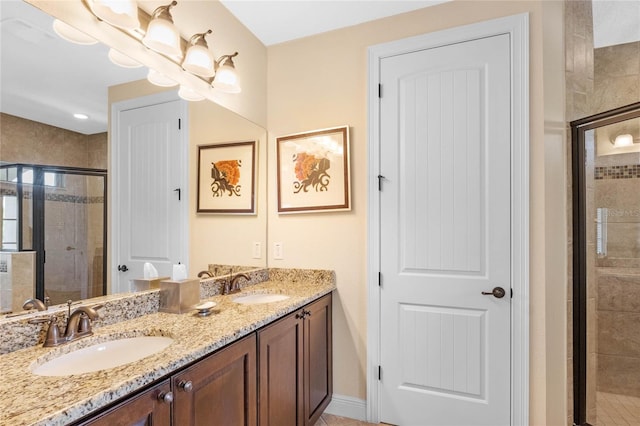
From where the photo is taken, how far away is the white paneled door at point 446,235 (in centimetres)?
189

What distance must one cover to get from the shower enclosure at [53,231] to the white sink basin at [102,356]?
0.23m

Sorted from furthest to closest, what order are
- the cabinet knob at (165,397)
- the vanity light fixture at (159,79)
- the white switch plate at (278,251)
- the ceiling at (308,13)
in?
the white switch plate at (278,251) < the ceiling at (308,13) < the vanity light fixture at (159,79) < the cabinet knob at (165,397)

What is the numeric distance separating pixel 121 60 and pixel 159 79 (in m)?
0.22

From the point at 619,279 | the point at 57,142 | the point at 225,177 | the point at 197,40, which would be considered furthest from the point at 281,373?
the point at 619,279

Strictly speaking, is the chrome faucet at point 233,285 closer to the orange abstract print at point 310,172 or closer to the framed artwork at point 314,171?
the framed artwork at point 314,171

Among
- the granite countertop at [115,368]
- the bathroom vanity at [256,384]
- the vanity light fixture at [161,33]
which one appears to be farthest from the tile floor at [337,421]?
the vanity light fixture at [161,33]

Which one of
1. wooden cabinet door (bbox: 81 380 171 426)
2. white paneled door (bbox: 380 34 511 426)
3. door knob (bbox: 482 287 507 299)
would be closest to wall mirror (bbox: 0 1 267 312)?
wooden cabinet door (bbox: 81 380 171 426)

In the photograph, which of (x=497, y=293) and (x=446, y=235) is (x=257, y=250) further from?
(x=497, y=293)

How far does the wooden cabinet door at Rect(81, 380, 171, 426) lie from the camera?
812mm

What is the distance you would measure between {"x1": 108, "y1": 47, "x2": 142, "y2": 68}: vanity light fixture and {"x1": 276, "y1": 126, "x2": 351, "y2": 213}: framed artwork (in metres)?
1.10

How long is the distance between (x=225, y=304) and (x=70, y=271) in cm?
70

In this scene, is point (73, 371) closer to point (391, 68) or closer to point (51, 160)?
point (51, 160)

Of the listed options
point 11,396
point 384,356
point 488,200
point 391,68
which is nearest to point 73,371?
point 11,396

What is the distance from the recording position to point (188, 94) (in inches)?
71.5
